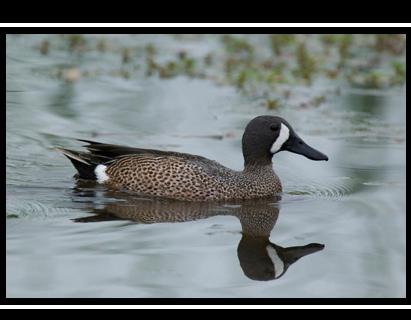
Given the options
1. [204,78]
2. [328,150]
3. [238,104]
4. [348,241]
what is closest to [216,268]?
[348,241]

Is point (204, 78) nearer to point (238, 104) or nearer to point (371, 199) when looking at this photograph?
point (238, 104)

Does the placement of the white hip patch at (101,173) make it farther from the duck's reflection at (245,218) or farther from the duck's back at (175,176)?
the duck's reflection at (245,218)

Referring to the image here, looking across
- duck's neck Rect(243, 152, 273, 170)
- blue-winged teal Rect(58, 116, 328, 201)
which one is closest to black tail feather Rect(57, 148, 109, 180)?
blue-winged teal Rect(58, 116, 328, 201)

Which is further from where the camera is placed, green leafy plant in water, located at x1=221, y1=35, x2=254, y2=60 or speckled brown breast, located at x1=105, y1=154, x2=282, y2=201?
green leafy plant in water, located at x1=221, y1=35, x2=254, y2=60

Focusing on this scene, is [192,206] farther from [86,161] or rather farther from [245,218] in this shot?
[86,161]

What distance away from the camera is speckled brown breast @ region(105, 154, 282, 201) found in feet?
29.9

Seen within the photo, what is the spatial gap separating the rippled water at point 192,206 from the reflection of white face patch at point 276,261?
2 cm

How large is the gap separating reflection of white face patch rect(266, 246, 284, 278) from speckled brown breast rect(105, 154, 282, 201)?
4.90ft

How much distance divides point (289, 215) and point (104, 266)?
7.13 ft

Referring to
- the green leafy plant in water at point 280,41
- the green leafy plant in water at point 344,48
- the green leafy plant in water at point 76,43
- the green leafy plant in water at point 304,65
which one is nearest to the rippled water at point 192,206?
the green leafy plant in water at point 76,43

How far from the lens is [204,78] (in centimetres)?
1350

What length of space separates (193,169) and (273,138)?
80 centimetres

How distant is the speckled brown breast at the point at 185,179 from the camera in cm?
911

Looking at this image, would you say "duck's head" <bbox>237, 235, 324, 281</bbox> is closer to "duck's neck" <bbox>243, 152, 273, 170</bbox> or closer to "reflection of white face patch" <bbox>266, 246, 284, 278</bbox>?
"reflection of white face patch" <bbox>266, 246, 284, 278</bbox>
